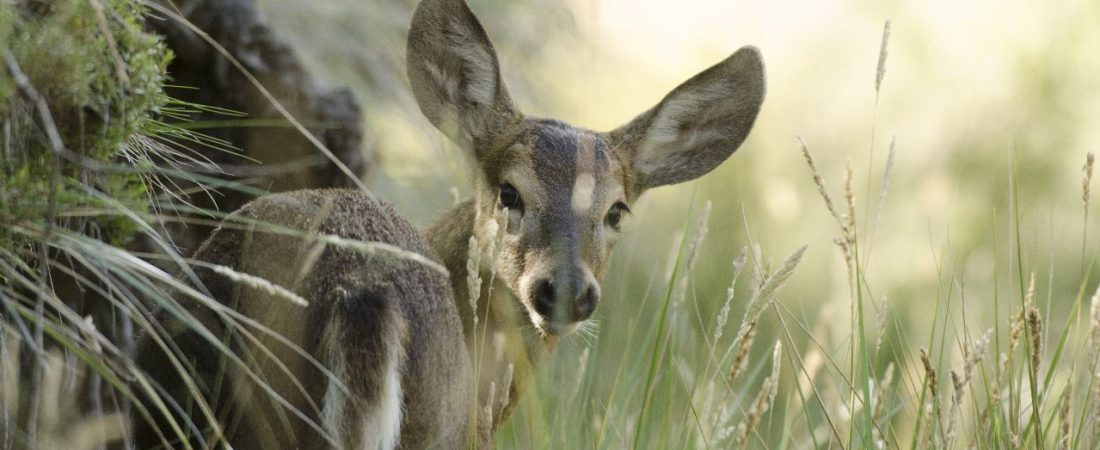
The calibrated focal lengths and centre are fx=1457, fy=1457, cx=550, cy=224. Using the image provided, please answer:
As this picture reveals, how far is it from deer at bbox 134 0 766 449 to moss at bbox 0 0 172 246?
0.29m

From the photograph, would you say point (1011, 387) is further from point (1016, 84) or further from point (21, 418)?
point (1016, 84)

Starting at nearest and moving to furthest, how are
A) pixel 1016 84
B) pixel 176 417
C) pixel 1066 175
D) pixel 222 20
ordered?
1. pixel 176 417
2. pixel 222 20
3. pixel 1066 175
4. pixel 1016 84

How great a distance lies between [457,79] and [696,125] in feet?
2.72

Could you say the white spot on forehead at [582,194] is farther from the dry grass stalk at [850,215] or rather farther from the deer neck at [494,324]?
the dry grass stalk at [850,215]

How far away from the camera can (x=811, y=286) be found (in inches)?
300

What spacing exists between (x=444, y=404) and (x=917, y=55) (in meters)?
6.86

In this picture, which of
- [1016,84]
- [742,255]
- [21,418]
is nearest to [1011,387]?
[742,255]

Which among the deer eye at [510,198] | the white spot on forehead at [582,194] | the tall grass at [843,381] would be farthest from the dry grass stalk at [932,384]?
the deer eye at [510,198]

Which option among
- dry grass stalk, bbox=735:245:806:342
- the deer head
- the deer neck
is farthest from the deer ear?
dry grass stalk, bbox=735:245:806:342

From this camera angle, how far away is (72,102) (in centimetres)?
290

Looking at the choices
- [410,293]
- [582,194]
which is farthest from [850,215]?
[410,293]

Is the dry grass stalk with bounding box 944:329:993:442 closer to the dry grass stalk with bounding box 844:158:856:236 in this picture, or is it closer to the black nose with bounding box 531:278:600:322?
the dry grass stalk with bounding box 844:158:856:236

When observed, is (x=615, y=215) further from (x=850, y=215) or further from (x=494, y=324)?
(x=850, y=215)

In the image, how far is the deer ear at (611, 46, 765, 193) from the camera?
183 inches
